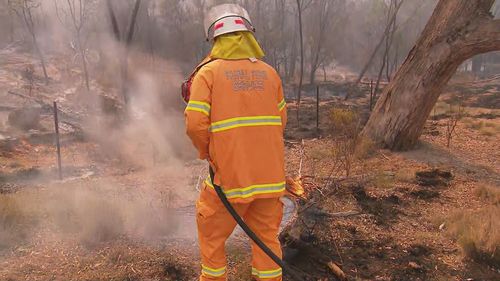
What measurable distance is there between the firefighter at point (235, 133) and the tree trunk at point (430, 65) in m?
5.52

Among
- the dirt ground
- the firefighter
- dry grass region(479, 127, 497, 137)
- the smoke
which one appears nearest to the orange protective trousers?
the firefighter

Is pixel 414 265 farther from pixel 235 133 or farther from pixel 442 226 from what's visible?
pixel 235 133

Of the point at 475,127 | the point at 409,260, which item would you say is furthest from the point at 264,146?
the point at 475,127

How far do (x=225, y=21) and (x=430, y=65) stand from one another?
19.3ft

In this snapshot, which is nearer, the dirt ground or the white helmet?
the white helmet

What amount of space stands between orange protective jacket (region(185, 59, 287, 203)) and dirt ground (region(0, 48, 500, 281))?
→ 1.24m

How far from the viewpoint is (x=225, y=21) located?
7.89 ft

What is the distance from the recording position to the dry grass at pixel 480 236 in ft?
11.7

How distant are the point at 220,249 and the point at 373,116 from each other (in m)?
6.44

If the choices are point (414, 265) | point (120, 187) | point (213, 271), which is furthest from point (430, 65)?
point (213, 271)

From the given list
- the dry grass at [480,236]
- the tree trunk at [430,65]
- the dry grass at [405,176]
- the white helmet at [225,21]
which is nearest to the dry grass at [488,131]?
the tree trunk at [430,65]

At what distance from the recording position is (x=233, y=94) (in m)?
2.38

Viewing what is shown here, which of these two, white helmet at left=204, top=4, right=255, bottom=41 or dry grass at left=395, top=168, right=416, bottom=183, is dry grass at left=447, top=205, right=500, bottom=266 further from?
white helmet at left=204, top=4, right=255, bottom=41

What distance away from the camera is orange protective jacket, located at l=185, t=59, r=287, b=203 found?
2371 millimetres
